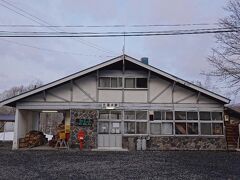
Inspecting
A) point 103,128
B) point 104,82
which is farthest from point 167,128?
point 104,82

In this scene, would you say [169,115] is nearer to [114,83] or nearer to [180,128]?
[180,128]

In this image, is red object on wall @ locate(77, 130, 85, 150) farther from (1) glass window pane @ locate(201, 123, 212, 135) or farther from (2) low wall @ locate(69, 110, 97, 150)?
(1) glass window pane @ locate(201, 123, 212, 135)

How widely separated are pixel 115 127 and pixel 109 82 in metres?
2.75

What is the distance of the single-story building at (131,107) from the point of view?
54.5 feet

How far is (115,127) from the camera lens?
55.2 feet

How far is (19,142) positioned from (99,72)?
634 cm

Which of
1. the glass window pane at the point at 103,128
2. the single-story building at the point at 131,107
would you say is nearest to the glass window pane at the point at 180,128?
the single-story building at the point at 131,107

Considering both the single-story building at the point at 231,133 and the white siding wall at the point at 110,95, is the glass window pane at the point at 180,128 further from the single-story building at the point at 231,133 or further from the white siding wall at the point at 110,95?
the white siding wall at the point at 110,95

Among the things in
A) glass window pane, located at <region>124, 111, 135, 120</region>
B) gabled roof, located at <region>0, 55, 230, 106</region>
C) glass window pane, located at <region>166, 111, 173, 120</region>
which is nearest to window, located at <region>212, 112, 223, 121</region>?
gabled roof, located at <region>0, 55, 230, 106</region>

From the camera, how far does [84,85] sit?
56.1 feet

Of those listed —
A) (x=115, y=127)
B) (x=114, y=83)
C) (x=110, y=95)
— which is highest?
(x=114, y=83)

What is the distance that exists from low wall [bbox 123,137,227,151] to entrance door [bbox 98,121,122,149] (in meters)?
0.44

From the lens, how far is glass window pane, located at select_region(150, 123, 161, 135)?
55.1ft

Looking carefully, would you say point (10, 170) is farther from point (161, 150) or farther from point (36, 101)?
point (161, 150)
